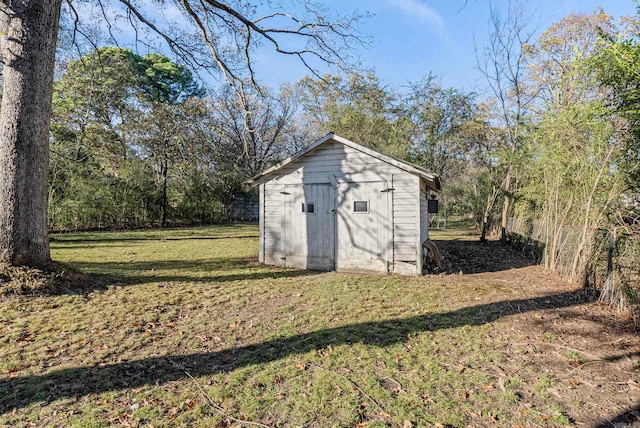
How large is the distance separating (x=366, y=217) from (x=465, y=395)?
5.51 m

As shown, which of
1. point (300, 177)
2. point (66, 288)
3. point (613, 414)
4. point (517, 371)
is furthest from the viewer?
point (300, 177)

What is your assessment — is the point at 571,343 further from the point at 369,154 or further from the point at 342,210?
the point at 369,154

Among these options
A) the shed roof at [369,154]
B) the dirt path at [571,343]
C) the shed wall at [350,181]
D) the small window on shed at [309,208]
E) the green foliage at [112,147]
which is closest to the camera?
the dirt path at [571,343]

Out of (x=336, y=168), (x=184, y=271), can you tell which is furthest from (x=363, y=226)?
(x=184, y=271)

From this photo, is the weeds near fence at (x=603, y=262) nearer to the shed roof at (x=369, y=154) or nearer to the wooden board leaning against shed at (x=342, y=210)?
the wooden board leaning against shed at (x=342, y=210)

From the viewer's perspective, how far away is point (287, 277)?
25.2 ft

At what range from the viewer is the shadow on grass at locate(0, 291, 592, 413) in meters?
2.89

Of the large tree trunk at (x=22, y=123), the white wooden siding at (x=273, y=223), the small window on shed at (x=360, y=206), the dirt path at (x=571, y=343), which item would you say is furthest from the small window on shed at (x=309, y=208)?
the large tree trunk at (x=22, y=123)

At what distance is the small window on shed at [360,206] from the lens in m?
8.24

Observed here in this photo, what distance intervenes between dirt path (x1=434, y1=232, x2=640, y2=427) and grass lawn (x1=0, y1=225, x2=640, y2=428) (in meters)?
0.02

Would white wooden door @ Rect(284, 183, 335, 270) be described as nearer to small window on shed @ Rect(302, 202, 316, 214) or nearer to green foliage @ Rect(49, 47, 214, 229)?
small window on shed @ Rect(302, 202, 316, 214)

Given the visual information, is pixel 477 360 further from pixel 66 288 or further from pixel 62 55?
pixel 62 55

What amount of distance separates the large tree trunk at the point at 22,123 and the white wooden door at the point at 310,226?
5.21 meters

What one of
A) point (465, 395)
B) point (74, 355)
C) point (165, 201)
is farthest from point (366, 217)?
point (165, 201)
